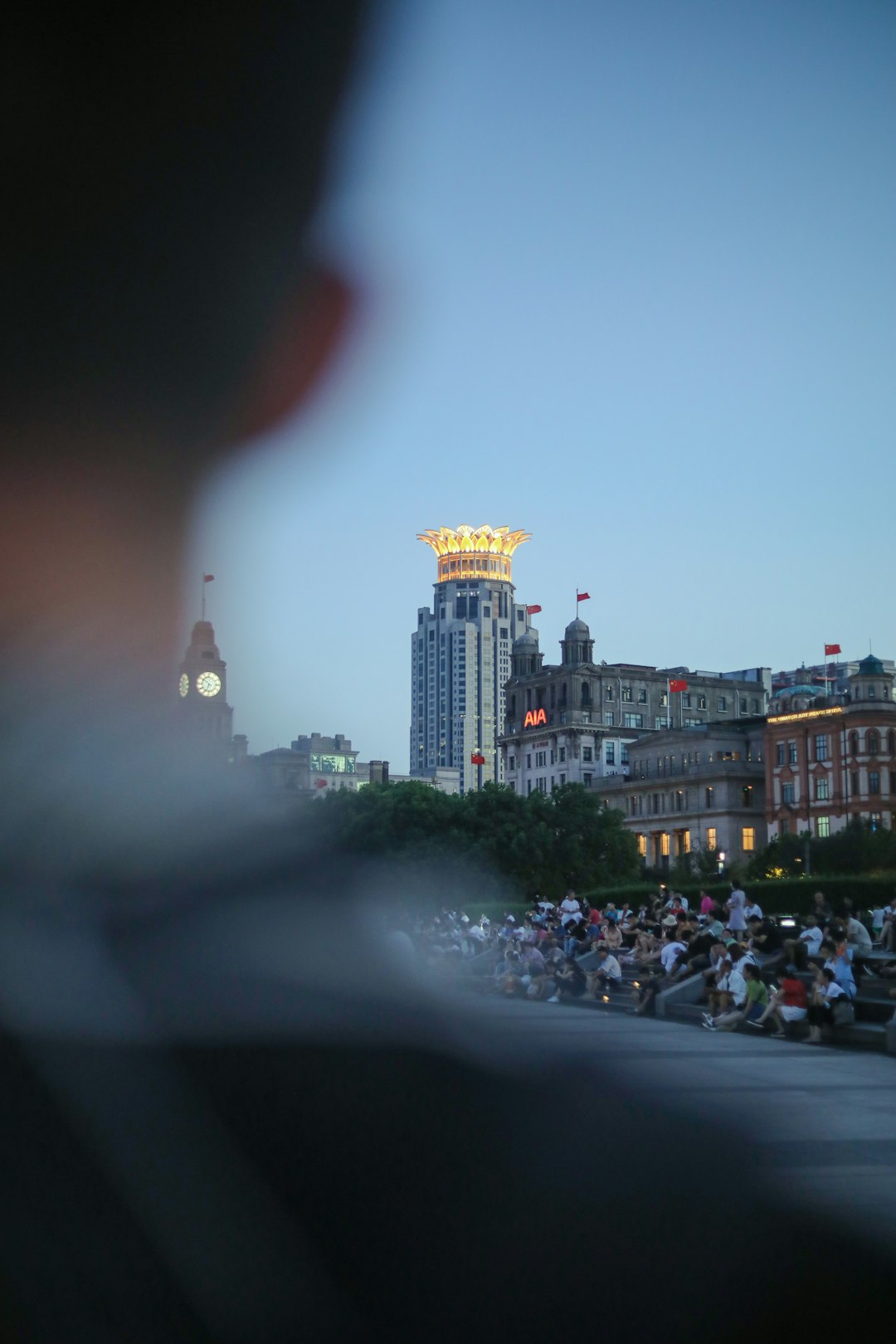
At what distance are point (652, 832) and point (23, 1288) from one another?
367 ft

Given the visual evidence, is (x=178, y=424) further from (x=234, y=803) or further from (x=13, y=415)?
(x=234, y=803)

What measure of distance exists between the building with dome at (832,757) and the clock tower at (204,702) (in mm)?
76423

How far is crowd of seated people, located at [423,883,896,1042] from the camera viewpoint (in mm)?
21812

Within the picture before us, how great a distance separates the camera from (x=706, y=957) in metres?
27.2

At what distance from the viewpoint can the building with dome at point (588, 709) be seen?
12862cm

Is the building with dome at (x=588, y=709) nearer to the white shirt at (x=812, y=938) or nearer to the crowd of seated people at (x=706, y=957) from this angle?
the crowd of seated people at (x=706, y=957)

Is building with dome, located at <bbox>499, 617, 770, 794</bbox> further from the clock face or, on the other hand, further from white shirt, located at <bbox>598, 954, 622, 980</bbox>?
→ the clock face

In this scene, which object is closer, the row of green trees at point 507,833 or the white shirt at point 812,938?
the white shirt at point 812,938

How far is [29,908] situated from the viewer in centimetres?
1442

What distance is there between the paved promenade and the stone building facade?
80.6m

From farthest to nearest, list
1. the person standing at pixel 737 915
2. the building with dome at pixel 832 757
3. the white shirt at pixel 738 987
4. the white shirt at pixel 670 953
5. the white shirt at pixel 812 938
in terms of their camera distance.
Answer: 1. the building with dome at pixel 832 757
2. the person standing at pixel 737 915
3. the white shirt at pixel 670 953
4. the white shirt at pixel 812 938
5. the white shirt at pixel 738 987

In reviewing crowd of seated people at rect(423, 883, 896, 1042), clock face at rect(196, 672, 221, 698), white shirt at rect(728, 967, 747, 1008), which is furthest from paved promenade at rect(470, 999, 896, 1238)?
clock face at rect(196, 672, 221, 698)

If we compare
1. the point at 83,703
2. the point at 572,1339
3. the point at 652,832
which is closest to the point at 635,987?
the point at 83,703

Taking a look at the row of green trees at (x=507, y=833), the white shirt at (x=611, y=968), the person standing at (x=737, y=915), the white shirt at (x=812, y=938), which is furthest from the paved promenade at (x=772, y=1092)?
the row of green trees at (x=507, y=833)
